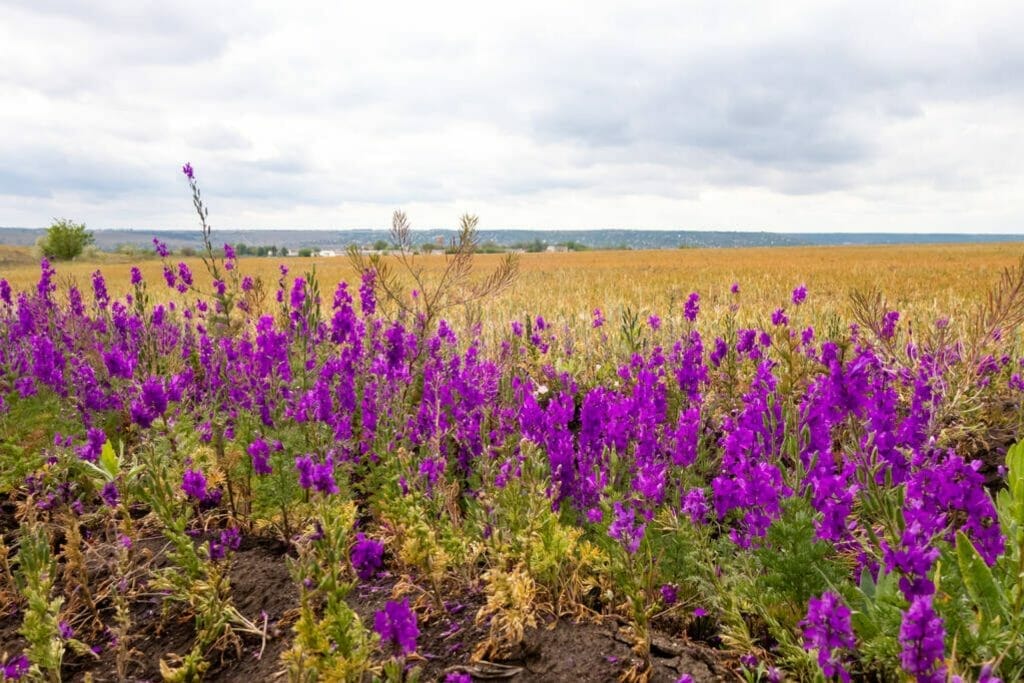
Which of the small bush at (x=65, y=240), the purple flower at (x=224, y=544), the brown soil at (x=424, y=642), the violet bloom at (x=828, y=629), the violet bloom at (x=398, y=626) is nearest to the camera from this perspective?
the violet bloom at (x=828, y=629)

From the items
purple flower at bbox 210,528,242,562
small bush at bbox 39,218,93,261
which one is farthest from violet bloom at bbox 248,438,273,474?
small bush at bbox 39,218,93,261

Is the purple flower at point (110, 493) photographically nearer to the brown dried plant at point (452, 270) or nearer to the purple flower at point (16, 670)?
the purple flower at point (16, 670)

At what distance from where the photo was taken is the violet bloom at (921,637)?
124 cm

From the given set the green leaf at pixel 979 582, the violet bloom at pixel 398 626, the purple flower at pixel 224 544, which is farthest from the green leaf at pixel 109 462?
the green leaf at pixel 979 582

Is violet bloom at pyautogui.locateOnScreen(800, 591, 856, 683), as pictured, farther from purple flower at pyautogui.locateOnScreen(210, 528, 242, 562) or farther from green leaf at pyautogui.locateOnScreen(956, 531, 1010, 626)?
purple flower at pyautogui.locateOnScreen(210, 528, 242, 562)

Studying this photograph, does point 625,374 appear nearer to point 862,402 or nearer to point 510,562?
point 510,562

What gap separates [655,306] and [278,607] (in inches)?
371

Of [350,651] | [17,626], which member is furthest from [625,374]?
[17,626]

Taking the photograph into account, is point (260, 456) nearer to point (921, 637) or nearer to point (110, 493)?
point (110, 493)

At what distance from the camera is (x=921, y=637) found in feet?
4.13

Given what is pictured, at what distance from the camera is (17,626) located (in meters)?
2.96

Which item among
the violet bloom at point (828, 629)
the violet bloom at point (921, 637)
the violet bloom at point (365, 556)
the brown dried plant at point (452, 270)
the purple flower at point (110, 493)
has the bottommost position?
the violet bloom at point (365, 556)

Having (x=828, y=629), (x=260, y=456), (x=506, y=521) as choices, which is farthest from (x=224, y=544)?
(x=828, y=629)

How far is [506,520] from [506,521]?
26 mm
